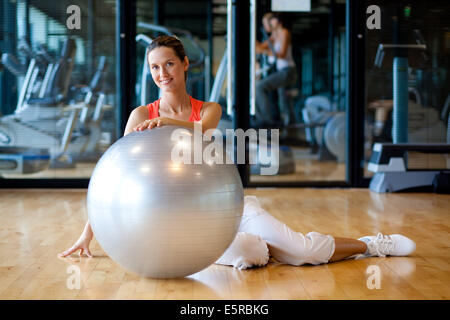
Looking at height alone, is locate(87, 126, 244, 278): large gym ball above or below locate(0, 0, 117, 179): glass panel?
below

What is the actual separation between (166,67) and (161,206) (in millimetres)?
618

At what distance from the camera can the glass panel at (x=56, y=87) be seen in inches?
200

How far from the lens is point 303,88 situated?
17.5 feet

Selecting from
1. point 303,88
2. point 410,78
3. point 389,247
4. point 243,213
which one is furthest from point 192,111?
point 410,78

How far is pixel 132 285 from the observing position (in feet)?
7.13

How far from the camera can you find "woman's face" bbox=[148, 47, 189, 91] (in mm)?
2275

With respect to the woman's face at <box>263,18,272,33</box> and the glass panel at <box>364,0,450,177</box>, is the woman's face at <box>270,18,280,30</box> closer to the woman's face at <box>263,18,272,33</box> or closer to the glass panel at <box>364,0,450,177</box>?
the woman's face at <box>263,18,272,33</box>

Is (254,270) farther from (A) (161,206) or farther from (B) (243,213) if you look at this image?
(A) (161,206)

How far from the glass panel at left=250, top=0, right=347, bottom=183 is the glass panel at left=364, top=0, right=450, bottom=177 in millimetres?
295

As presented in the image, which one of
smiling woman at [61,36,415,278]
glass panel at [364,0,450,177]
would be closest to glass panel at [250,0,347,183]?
glass panel at [364,0,450,177]

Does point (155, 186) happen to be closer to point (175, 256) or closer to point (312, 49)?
point (175, 256)

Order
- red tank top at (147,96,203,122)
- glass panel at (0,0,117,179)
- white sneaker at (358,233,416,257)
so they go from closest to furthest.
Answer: red tank top at (147,96,203,122) → white sneaker at (358,233,416,257) → glass panel at (0,0,117,179)

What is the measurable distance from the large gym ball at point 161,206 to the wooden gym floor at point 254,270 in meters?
0.15
